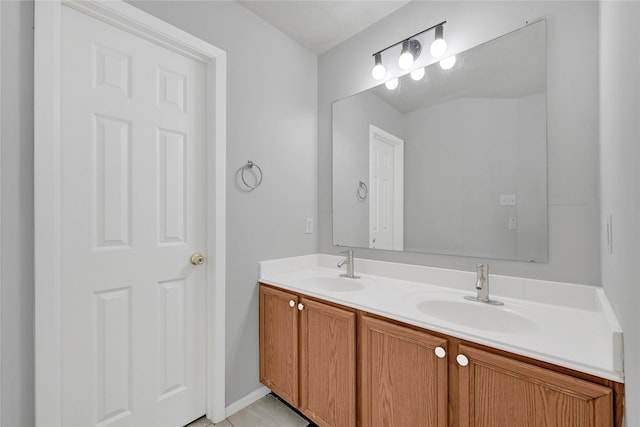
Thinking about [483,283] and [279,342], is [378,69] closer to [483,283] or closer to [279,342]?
[483,283]

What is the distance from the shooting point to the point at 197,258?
5.16 feet

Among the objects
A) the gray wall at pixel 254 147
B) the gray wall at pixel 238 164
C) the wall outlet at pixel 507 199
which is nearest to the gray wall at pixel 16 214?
the gray wall at pixel 238 164

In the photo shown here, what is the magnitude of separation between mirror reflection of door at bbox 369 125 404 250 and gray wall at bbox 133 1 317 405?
1.69ft

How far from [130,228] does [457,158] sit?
5.58 ft

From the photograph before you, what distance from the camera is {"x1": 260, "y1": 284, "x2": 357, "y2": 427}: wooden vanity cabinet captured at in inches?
52.4

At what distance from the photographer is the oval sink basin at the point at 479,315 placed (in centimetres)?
117

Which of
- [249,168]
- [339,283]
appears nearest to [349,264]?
[339,283]

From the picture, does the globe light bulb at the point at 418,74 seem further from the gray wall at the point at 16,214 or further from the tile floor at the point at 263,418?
the tile floor at the point at 263,418

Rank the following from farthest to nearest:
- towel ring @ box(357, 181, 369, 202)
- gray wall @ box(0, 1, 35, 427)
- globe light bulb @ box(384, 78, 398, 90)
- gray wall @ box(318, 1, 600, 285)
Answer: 1. towel ring @ box(357, 181, 369, 202)
2. globe light bulb @ box(384, 78, 398, 90)
3. gray wall @ box(318, 1, 600, 285)
4. gray wall @ box(0, 1, 35, 427)

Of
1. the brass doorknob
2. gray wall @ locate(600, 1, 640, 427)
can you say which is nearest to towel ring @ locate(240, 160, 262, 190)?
the brass doorknob

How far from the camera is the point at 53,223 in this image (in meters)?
1.10

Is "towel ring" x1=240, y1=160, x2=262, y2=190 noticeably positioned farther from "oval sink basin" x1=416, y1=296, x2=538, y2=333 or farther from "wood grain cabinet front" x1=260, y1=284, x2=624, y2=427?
"oval sink basin" x1=416, y1=296, x2=538, y2=333

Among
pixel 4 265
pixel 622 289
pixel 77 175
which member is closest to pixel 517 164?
pixel 622 289

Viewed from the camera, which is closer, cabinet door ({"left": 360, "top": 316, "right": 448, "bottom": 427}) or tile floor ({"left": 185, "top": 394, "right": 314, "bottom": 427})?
cabinet door ({"left": 360, "top": 316, "right": 448, "bottom": 427})
